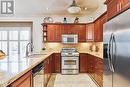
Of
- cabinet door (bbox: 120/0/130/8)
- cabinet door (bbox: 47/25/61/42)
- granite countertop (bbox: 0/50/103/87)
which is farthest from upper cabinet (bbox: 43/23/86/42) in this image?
granite countertop (bbox: 0/50/103/87)

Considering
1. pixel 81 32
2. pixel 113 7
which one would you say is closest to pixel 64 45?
pixel 81 32

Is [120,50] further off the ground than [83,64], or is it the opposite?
[120,50]

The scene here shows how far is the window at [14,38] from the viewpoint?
371 inches

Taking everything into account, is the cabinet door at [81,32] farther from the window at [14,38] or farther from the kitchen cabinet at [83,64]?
the window at [14,38]

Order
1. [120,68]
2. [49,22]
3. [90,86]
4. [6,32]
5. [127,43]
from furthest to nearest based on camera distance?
1. [6,32]
2. [49,22]
3. [90,86]
4. [120,68]
5. [127,43]

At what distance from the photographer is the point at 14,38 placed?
9.52m

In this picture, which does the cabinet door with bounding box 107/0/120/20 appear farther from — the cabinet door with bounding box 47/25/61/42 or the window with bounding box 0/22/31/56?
the window with bounding box 0/22/31/56

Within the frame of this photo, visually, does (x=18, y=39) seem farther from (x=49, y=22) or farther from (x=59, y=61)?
(x=59, y=61)

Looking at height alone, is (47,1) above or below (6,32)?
above

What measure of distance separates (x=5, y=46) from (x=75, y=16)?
358 centimetres

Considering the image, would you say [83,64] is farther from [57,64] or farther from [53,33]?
[53,33]

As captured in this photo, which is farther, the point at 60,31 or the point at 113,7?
the point at 60,31

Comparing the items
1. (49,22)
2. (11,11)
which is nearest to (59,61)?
(49,22)

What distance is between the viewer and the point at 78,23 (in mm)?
8680
